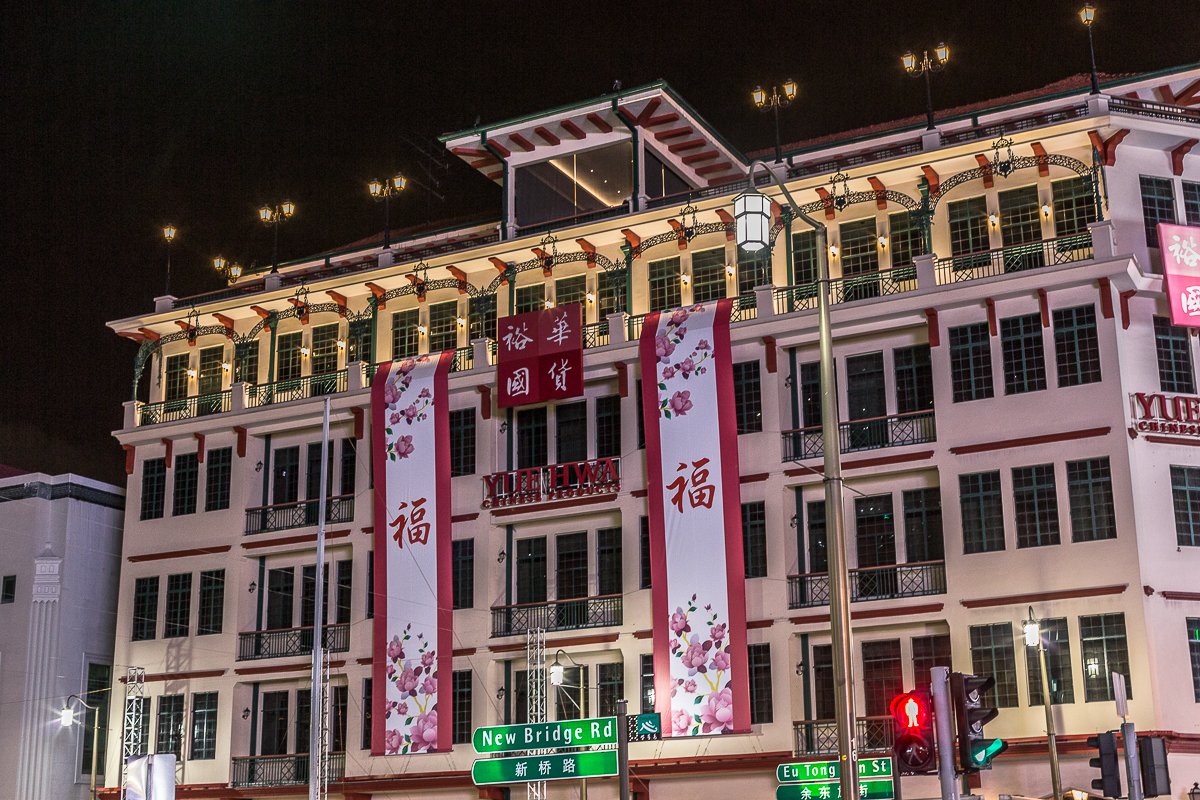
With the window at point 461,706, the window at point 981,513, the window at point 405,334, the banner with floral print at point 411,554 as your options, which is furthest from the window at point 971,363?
the window at point 405,334

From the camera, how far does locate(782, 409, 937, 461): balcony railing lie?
138ft

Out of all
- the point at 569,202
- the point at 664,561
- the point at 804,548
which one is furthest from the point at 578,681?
the point at 569,202

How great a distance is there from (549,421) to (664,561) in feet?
21.8

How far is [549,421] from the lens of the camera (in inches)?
1875

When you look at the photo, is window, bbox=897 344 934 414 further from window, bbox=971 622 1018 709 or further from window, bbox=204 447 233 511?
window, bbox=204 447 233 511

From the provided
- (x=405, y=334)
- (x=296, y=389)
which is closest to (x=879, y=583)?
(x=405, y=334)

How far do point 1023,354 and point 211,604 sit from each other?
26297 millimetres

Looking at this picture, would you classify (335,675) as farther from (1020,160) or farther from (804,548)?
(1020,160)

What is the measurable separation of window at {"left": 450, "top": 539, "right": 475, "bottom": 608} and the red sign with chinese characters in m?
4.37

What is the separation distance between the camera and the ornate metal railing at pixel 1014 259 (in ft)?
137

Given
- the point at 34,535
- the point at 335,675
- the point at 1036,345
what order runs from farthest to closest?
the point at 34,535
the point at 335,675
the point at 1036,345

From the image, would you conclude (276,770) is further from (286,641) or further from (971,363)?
(971,363)

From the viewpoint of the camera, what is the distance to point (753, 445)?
44062 mm

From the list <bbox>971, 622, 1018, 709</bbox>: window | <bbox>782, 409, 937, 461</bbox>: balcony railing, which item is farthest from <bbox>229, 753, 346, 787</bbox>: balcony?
<bbox>971, 622, 1018, 709</bbox>: window
